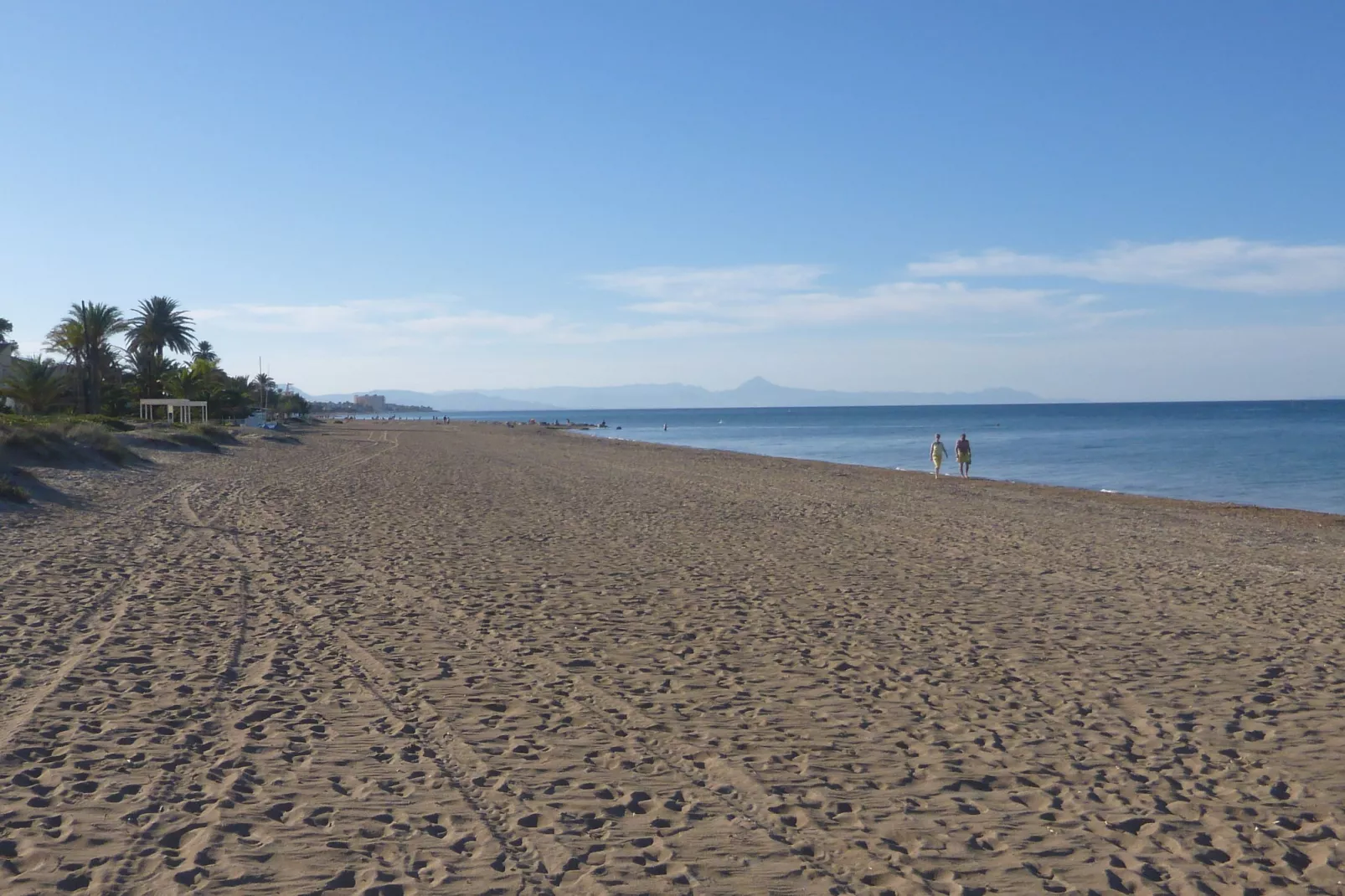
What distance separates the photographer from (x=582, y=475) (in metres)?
28.7

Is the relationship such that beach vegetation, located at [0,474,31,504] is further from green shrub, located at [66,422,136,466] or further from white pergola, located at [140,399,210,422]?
white pergola, located at [140,399,210,422]

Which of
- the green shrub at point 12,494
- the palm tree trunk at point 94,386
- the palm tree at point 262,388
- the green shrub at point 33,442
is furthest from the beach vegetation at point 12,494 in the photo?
the palm tree at point 262,388

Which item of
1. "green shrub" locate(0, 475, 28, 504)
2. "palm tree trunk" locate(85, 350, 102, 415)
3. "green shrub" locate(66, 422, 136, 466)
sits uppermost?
"palm tree trunk" locate(85, 350, 102, 415)

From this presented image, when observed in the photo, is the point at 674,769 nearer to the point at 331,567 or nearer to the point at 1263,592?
the point at 331,567

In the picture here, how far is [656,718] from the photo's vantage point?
20.6 feet

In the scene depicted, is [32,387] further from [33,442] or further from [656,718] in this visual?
[656,718]

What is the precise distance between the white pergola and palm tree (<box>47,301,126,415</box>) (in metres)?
2.31

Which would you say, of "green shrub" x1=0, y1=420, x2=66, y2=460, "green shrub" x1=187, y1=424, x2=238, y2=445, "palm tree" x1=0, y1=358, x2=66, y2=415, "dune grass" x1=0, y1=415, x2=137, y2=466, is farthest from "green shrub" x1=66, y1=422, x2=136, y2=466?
"palm tree" x1=0, y1=358, x2=66, y2=415

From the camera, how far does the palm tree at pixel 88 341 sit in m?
53.8

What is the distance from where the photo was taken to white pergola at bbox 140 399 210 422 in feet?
171

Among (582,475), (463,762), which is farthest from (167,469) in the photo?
(463,762)

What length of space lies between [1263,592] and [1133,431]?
79275 millimetres

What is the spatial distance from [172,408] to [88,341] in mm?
5535

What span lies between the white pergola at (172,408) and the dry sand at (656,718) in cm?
4173
